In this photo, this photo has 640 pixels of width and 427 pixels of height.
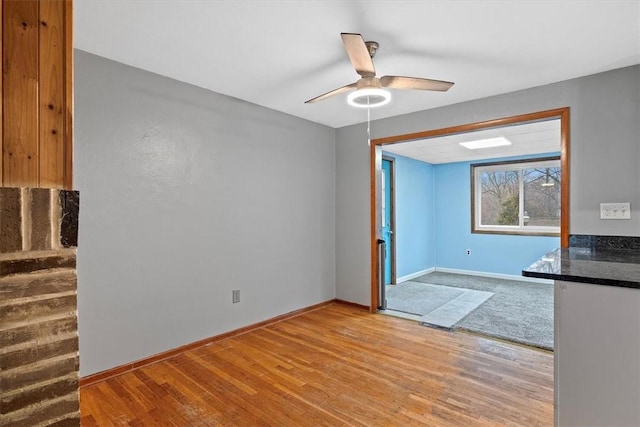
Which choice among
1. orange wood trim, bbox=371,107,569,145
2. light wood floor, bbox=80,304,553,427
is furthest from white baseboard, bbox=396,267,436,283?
orange wood trim, bbox=371,107,569,145

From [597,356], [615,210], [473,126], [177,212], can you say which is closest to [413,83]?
[473,126]

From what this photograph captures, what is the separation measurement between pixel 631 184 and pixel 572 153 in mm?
457

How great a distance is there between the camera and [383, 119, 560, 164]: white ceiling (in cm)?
414

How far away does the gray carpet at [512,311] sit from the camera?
3.20 metres

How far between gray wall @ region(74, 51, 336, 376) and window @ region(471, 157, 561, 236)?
399cm

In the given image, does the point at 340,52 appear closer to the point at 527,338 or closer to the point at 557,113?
the point at 557,113

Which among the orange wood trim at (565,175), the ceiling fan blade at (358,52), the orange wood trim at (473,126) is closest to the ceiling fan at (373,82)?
the ceiling fan blade at (358,52)

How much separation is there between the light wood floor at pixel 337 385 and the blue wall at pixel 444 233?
9.64 ft

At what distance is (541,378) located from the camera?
235cm

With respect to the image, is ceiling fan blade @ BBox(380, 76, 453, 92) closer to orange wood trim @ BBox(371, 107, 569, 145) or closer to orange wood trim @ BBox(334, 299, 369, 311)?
orange wood trim @ BBox(371, 107, 569, 145)

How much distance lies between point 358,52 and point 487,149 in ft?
13.7

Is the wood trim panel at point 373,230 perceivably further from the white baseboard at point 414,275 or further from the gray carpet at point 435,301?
the white baseboard at point 414,275

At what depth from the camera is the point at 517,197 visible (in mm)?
6055

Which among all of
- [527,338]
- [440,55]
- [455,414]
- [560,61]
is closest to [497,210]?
[527,338]
